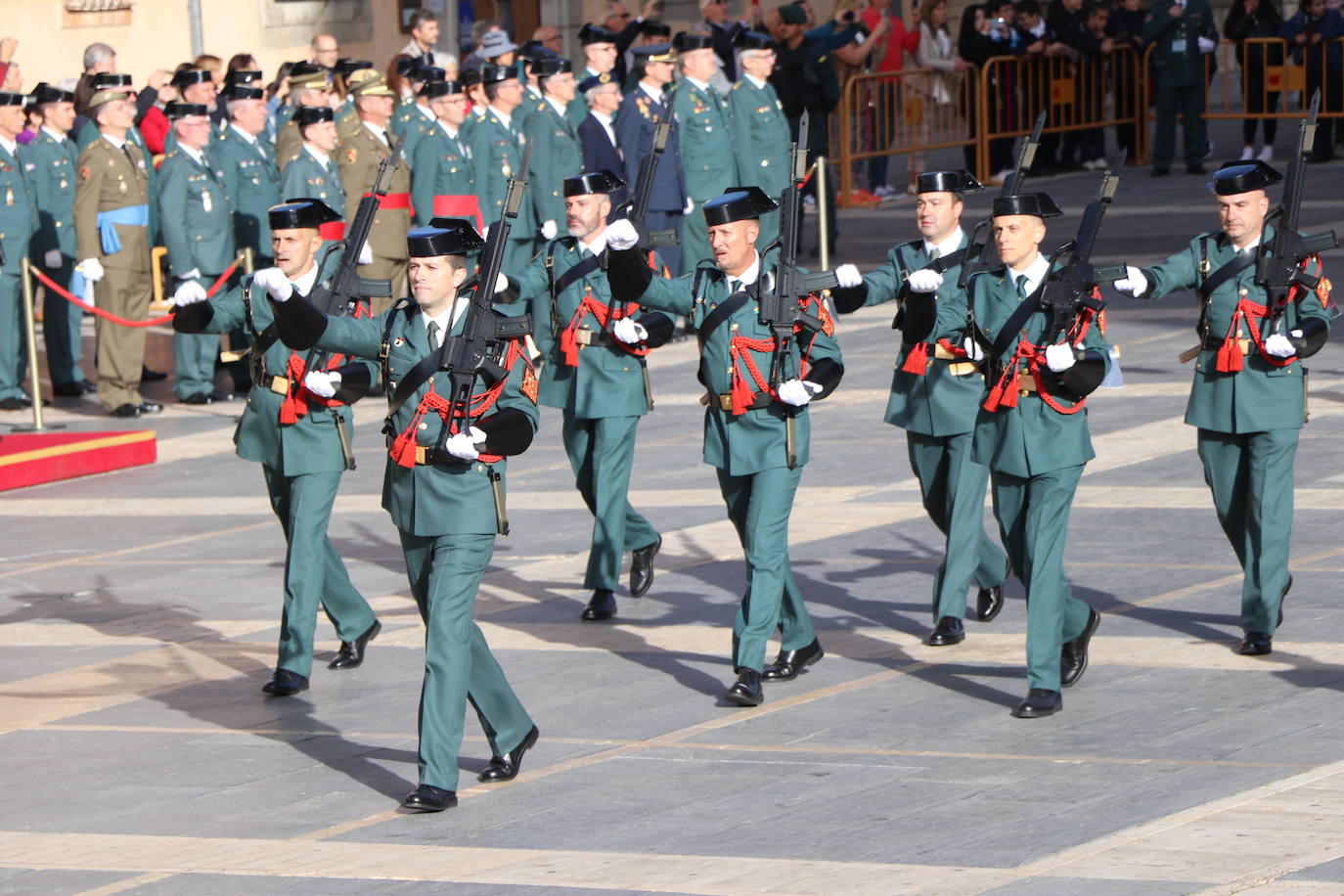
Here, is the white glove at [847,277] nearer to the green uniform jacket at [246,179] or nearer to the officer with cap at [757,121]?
the green uniform jacket at [246,179]

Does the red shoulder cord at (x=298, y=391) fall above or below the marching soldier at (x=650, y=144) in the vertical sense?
below

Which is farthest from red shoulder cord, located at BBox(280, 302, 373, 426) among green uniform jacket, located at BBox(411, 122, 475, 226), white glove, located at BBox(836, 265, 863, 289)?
green uniform jacket, located at BBox(411, 122, 475, 226)

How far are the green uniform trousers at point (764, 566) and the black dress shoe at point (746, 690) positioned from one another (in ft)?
0.09

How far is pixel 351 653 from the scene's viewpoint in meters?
9.66

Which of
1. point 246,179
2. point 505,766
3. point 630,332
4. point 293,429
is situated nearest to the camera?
point 505,766

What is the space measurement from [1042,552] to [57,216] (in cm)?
1065

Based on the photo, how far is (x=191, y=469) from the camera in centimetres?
1464

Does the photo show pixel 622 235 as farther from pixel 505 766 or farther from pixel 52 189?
pixel 52 189

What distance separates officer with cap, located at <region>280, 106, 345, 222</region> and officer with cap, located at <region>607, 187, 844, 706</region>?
6.63 m

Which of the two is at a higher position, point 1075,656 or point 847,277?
point 847,277

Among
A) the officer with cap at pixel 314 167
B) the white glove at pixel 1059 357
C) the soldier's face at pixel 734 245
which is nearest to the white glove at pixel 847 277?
the soldier's face at pixel 734 245

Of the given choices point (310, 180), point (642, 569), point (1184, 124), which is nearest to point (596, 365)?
point (642, 569)

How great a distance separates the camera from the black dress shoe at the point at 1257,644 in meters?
8.84

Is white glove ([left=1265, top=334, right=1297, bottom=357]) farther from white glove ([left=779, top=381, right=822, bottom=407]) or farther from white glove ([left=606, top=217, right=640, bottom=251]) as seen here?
white glove ([left=606, top=217, right=640, bottom=251])
